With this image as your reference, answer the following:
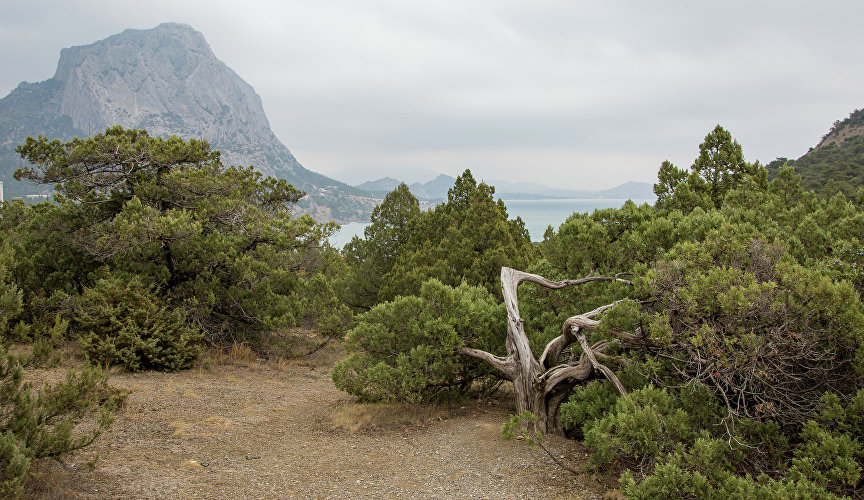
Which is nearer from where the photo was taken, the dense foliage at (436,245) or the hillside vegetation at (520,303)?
the hillside vegetation at (520,303)

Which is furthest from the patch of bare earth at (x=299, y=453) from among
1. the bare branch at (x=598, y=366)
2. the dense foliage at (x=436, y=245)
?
the dense foliage at (x=436, y=245)

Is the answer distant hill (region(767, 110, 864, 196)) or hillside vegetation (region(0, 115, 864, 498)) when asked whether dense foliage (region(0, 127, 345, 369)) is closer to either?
hillside vegetation (region(0, 115, 864, 498))

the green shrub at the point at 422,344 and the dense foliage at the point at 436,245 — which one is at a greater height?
the dense foliage at the point at 436,245

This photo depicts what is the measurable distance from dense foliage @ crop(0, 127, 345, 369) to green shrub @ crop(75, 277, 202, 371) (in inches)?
0.9

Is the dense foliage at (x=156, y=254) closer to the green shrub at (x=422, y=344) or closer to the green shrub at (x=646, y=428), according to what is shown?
the green shrub at (x=422, y=344)

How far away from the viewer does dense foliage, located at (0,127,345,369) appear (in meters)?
9.74

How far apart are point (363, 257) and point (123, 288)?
6788 millimetres

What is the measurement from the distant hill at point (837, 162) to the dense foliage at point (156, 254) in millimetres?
20653

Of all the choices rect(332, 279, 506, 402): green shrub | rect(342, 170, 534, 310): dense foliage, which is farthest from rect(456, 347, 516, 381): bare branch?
rect(342, 170, 534, 310): dense foliage

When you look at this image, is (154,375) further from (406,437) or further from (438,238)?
(438,238)

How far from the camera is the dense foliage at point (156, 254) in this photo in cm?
974

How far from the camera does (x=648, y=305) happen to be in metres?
5.09

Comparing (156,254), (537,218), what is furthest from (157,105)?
(156,254)

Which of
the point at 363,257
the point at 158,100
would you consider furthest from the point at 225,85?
the point at 363,257
